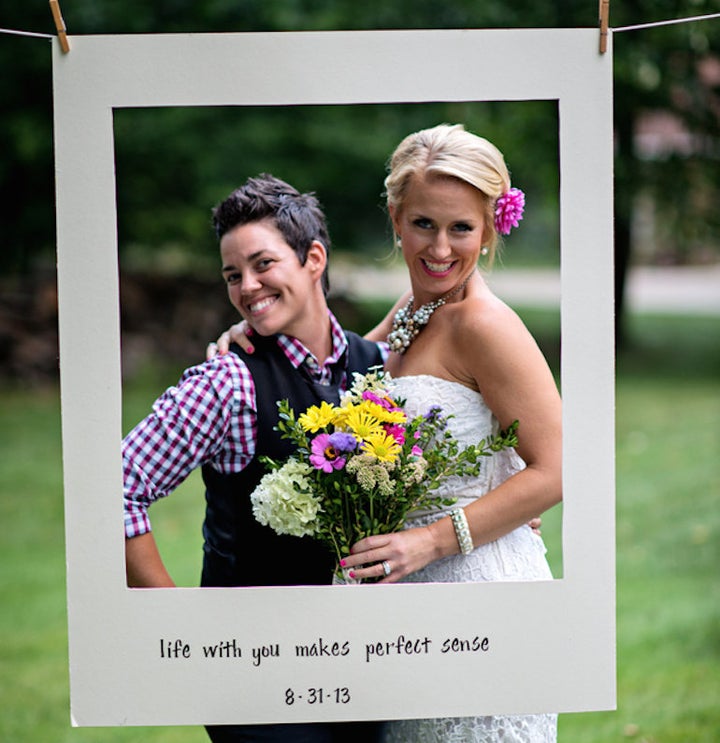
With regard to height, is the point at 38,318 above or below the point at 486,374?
above

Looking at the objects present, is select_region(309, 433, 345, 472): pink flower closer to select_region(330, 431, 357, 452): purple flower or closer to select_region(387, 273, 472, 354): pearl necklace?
select_region(330, 431, 357, 452): purple flower

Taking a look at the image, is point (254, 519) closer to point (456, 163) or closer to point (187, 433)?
point (187, 433)

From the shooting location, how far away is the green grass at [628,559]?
4.42 meters

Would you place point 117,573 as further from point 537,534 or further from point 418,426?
point 537,534

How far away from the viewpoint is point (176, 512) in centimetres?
704

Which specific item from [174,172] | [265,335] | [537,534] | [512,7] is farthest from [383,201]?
[174,172]

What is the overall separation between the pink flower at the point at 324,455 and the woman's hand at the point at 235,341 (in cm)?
31

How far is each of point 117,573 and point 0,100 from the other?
30.7ft

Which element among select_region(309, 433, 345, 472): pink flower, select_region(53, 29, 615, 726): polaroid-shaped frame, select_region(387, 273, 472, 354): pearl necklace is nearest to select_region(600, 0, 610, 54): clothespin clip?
select_region(53, 29, 615, 726): polaroid-shaped frame

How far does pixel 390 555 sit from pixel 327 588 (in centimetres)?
14

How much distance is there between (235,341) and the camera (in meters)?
2.26

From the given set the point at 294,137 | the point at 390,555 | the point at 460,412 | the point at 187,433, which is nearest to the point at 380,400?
the point at 460,412

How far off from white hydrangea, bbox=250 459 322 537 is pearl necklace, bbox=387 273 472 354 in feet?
1.23

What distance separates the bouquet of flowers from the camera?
2.01 meters
